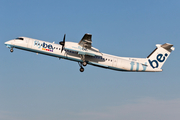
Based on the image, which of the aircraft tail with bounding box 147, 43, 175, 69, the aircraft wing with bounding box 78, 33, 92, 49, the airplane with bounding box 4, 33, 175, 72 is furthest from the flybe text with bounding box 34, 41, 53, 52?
the aircraft tail with bounding box 147, 43, 175, 69

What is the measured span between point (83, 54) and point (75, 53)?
1230mm

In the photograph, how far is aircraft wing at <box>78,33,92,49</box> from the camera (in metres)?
31.0

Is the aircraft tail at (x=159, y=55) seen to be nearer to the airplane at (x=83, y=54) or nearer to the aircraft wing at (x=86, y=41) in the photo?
the airplane at (x=83, y=54)

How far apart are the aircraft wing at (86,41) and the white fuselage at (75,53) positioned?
470 millimetres

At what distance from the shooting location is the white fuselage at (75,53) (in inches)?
1298

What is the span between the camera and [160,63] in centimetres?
3584

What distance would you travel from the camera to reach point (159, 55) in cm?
3612

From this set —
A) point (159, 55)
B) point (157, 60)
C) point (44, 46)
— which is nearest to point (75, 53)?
point (44, 46)

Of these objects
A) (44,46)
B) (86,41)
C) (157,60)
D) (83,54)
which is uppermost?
(86,41)

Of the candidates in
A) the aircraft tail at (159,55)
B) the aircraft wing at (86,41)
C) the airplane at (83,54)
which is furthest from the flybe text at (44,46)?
the aircraft tail at (159,55)

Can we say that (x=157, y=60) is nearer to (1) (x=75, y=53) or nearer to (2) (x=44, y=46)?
(1) (x=75, y=53)

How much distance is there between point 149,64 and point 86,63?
8.18 m

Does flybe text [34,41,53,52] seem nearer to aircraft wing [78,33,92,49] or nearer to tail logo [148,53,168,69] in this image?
aircraft wing [78,33,92,49]

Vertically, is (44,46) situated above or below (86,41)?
below
